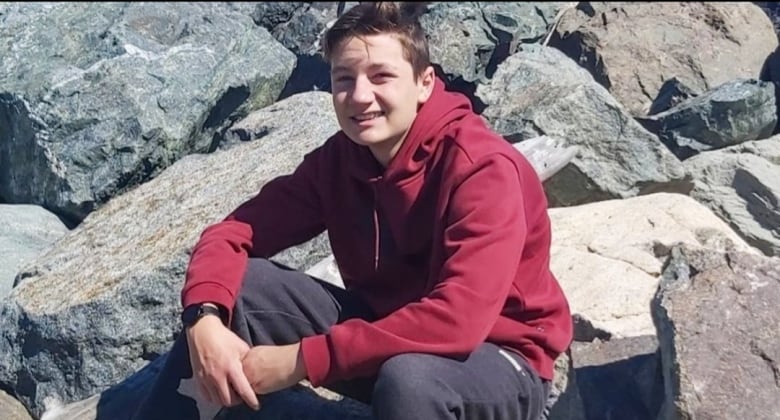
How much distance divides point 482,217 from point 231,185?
2335 mm

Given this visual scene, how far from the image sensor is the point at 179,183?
19.3 feet

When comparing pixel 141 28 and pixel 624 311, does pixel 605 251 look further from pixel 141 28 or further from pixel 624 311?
pixel 141 28

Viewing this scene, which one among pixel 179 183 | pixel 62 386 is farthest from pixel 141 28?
pixel 62 386

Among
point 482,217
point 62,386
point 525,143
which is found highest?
point 482,217

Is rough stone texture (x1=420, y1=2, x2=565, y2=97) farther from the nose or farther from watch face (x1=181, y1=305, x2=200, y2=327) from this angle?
watch face (x1=181, y1=305, x2=200, y2=327)

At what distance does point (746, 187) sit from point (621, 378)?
6.10 ft

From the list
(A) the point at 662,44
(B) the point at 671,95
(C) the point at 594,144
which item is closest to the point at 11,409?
(C) the point at 594,144

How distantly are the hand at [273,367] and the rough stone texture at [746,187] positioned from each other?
287 cm

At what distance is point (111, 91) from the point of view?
645cm

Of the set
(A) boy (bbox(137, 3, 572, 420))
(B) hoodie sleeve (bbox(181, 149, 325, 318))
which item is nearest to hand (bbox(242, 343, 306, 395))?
(A) boy (bbox(137, 3, 572, 420))

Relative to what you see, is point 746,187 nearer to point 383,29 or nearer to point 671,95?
point 671,95

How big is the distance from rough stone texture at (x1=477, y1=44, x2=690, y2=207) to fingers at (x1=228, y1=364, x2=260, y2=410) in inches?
108

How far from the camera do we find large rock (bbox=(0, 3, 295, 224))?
246 inches

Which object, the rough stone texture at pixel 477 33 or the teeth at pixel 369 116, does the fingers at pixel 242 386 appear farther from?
the rough stone texture at pixel 477 33
